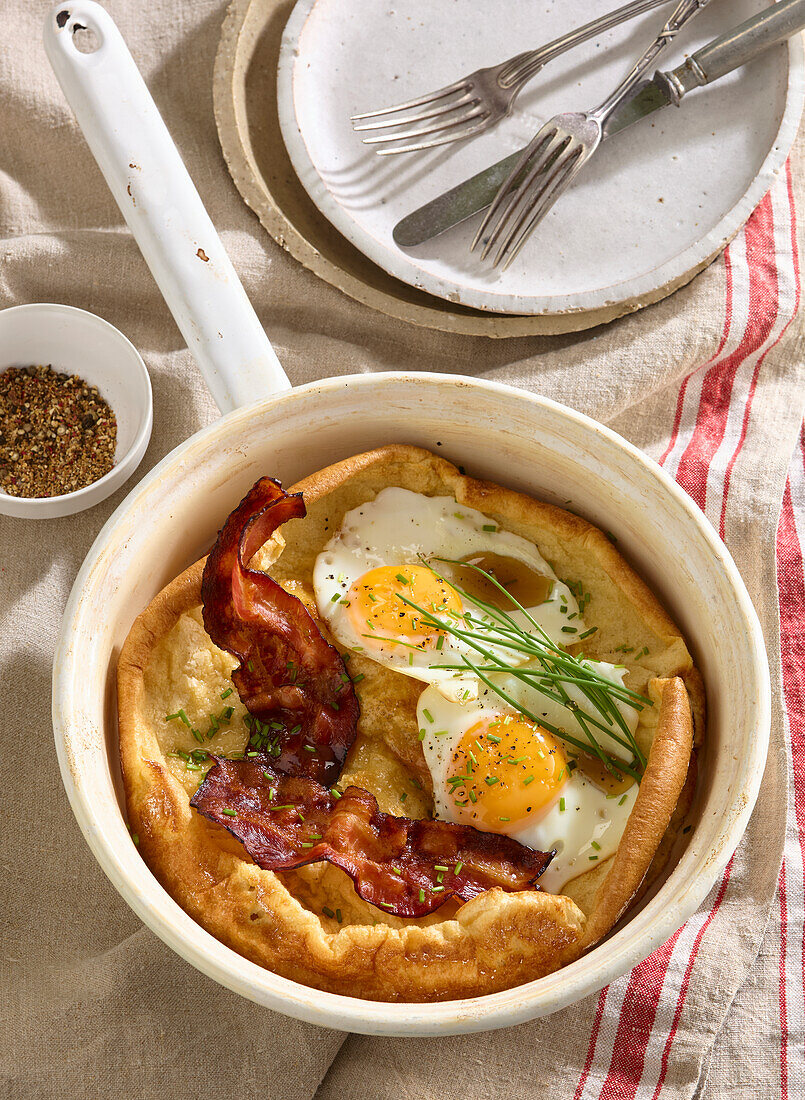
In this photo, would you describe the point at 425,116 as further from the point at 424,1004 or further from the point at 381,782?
the point at 424,1004

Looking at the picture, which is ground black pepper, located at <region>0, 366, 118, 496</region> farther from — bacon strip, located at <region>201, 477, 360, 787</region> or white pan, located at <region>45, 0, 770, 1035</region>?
bacon strip, located at <region>201, 477, 360, 787</region>

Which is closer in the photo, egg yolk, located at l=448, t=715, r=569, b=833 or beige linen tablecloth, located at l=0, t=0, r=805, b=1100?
egg yolk, located at l=448, t=715, r=569, b=833

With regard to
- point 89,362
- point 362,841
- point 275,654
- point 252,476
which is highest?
point 89,362

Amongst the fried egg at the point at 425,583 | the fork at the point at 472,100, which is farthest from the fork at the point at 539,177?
the fried egg at the point at 425,583

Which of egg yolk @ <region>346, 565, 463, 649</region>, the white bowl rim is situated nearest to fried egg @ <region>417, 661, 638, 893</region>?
egg yolk @ <region>346, 565, 463, 649</region>

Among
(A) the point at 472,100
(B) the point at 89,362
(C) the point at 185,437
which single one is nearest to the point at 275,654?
(C) the point at 185,437

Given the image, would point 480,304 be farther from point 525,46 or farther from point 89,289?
point 89,289

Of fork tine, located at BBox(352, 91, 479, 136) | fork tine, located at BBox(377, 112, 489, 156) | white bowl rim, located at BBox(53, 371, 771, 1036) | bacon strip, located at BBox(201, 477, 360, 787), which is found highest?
fork tine, located at BBox(352, 91, 479, 136)
